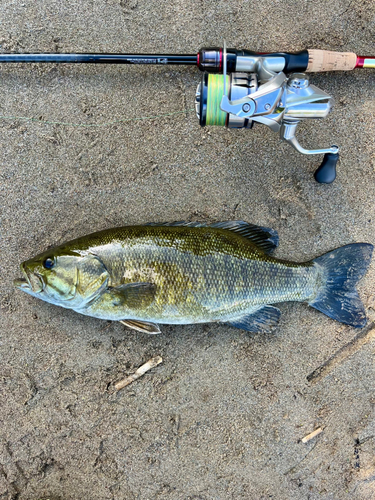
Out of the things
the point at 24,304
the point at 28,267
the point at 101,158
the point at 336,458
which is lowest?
the point at 336,458

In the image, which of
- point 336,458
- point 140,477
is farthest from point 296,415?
point 140,477

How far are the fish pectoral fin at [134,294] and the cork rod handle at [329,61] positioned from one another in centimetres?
164

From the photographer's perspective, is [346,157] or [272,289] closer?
[272,289]

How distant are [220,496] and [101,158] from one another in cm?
244

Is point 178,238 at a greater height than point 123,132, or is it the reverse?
point 123,132

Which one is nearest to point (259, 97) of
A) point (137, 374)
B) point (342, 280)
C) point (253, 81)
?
point (253, 81)

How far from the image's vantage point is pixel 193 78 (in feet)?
7.79

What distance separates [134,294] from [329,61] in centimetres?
185

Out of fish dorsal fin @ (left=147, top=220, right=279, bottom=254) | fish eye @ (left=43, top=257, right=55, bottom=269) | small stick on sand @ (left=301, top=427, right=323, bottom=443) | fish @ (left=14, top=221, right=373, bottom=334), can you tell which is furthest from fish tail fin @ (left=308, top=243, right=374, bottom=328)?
fish eye @ (left=43, top=257, right=55, bottom=269)

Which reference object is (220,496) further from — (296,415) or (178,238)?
(178,238)

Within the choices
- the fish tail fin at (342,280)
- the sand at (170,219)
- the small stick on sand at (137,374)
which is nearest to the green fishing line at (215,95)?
the sand at (170,219)

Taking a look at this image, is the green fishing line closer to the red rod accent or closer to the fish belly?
the fish belly

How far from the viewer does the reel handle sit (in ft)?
7.47

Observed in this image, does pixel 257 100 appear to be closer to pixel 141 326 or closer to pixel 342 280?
pixel 342 280
